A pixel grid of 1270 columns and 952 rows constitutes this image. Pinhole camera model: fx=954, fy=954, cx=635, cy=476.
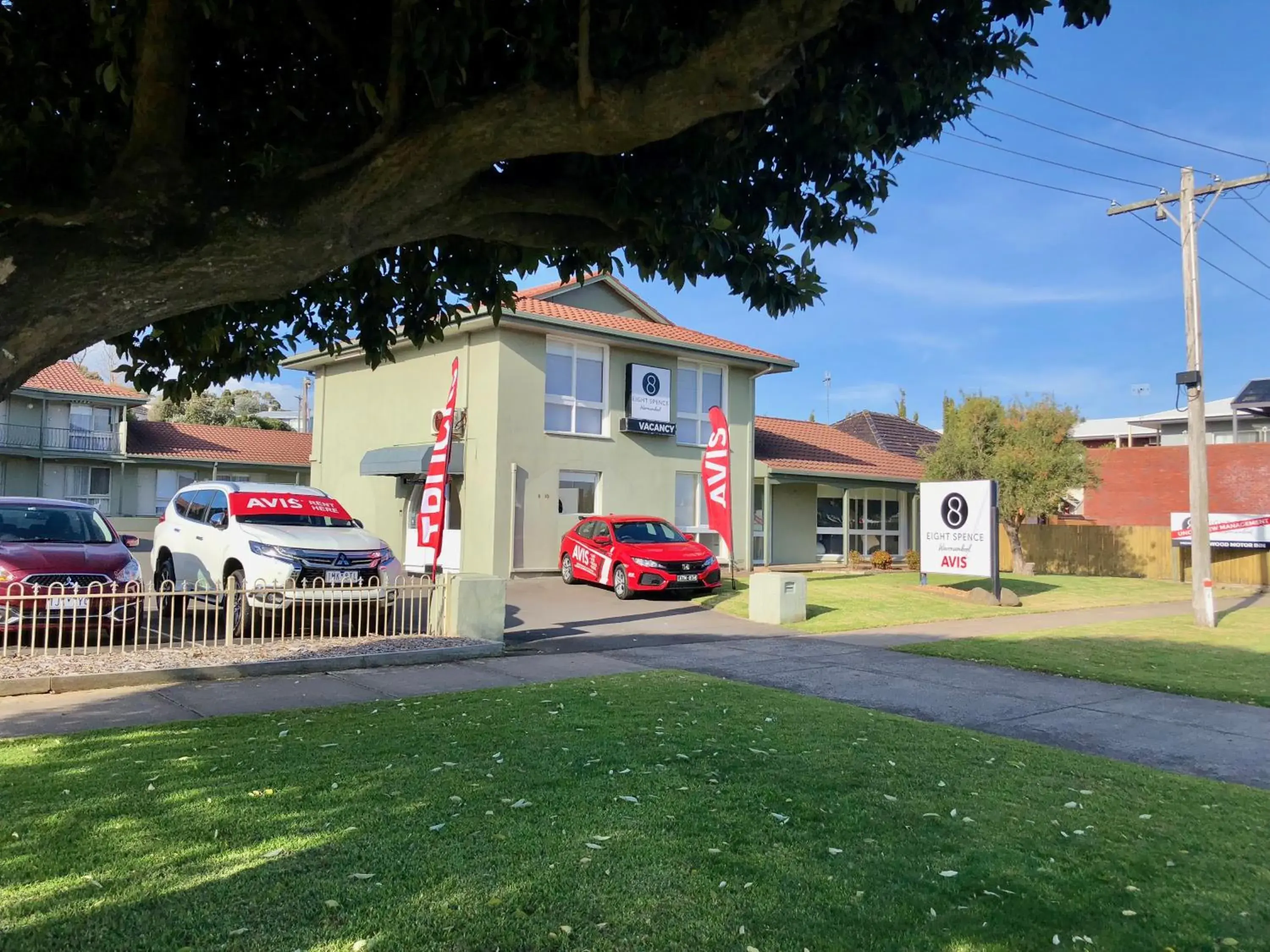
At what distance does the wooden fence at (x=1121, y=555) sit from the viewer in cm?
2728

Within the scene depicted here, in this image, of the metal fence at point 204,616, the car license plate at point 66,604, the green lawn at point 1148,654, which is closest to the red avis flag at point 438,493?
the metal fence at point 204,616

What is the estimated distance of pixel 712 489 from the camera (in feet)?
62.5

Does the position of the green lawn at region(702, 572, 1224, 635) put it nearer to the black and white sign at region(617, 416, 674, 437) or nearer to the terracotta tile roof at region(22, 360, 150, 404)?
the black and white sign at region(617, 416, 674, 437)

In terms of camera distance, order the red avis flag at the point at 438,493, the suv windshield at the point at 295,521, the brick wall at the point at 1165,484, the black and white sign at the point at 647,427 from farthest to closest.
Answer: the brick wall at the point at 1165,484 → the black and white sign at the point at 647,427 → the red avis flag at the point at 438,493 → the suv windshield at the point at 295,521

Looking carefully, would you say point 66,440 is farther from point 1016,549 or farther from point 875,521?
point 1016,549

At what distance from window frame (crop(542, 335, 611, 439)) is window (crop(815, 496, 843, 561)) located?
31.2 ft

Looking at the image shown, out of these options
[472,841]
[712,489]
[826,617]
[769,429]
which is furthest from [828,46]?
[769,429]

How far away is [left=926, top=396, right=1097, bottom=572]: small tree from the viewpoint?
28688mm

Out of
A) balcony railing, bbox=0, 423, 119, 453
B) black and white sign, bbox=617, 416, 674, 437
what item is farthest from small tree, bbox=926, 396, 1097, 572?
balcony railing, bbox=0, 423, 119, 453

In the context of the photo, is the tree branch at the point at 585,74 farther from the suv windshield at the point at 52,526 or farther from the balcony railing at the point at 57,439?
the balcony railing at the point at 57,439

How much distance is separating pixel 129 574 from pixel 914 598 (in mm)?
14241

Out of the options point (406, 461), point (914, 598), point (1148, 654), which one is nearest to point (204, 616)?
point (406, 461)

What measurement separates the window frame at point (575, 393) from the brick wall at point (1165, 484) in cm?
1859

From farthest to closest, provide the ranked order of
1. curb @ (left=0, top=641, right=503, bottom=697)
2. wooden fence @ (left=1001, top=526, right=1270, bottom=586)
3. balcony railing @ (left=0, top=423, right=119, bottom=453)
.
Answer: balcony railing @ (left=0, top=423, right=119, bottom=453) → wooden fence @ (left=1001, top=526, right=1270, bottom=586) → curb @ (left=0, top=641, right=503, bottom=697)
